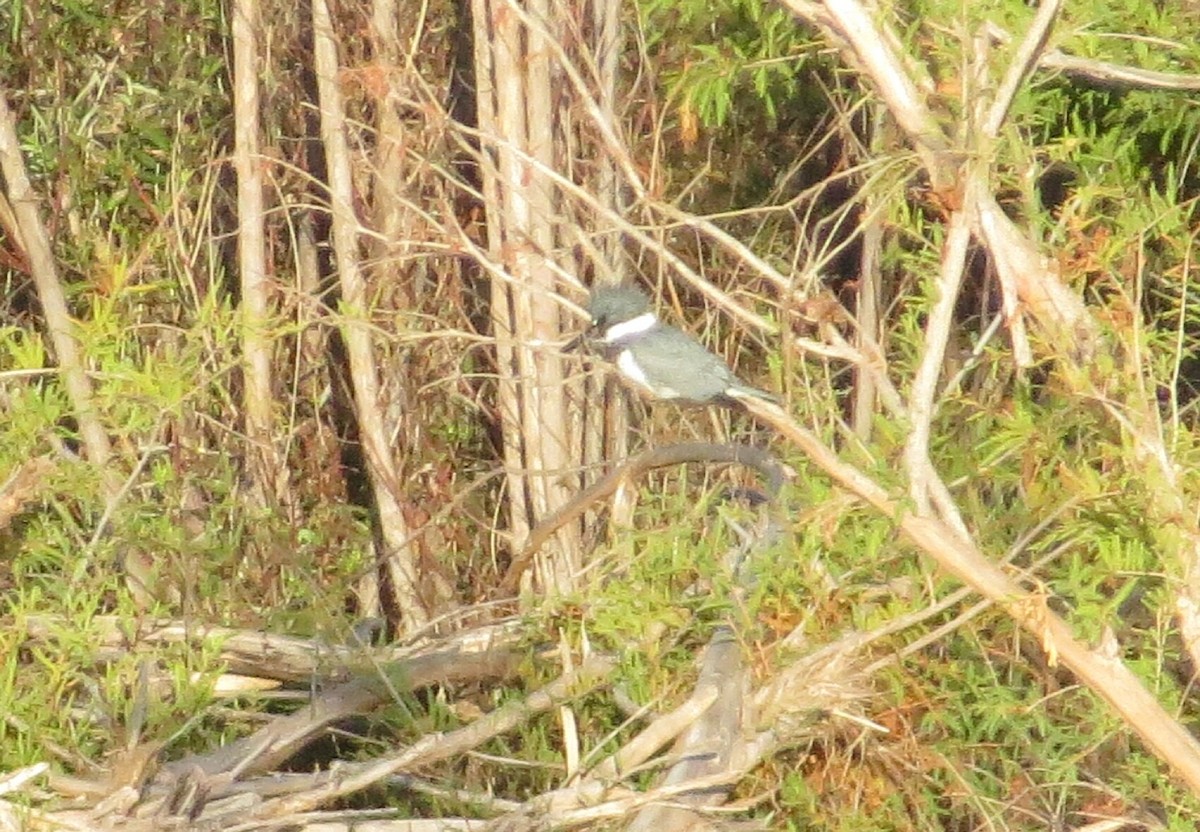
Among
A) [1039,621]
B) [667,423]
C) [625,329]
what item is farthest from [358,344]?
[1039,621]

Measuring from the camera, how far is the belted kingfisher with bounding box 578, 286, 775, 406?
3432mm

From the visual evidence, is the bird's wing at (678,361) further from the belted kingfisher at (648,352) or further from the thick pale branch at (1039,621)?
the thick pale branch at (1039,621)

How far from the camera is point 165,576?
3.46 m

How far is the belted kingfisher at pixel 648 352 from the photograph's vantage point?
135 inches

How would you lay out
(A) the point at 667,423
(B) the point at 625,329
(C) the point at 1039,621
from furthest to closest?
(A) the point at 667,423
(B) the point at 625,329
(C) the point at 1039,621

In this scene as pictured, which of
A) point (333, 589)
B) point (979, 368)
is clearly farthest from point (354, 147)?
point (979, 368)

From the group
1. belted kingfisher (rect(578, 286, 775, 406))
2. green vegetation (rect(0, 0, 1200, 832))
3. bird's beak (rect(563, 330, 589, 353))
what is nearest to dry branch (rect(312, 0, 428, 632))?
green vegetation (rect(0, 0, 1200, 832))

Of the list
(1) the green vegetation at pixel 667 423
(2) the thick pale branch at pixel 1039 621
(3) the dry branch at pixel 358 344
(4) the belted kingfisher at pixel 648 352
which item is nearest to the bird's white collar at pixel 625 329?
(4) the belted kingfisher at pixel 648 352

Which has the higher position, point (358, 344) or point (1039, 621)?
point (1039, 621)

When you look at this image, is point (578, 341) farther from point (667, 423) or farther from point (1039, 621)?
point (1039, 621)

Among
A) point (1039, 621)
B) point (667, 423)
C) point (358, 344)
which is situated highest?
point (1039, 621)

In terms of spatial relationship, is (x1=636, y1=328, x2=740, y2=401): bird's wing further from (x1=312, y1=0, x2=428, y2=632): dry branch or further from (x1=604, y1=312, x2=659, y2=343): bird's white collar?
(x1=312, y1=0, x2=428, y2=632): dry branch

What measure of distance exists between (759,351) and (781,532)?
53.5 inches

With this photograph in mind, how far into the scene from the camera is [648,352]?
3.49 m
